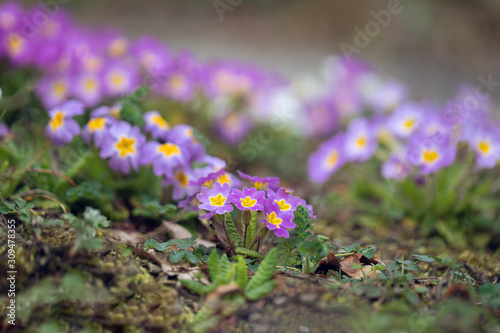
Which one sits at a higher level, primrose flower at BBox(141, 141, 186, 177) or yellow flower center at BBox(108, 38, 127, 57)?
yellow flower center at BBox(108, 38, 127, 57)

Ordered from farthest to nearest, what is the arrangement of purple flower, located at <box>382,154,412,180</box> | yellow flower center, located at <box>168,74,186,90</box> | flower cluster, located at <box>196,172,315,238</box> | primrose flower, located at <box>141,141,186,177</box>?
yellow flower center, located at <box>168,74,186,90</box>, purple flower, located at <box>382,154,412,180</box>, primrose flower, located at <box>141,141,186,177</box>, flower cluster, located at <box>196,172,315,238</box>

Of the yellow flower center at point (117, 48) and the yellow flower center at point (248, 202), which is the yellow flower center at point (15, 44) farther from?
the yellow flower center at point (248, 202)

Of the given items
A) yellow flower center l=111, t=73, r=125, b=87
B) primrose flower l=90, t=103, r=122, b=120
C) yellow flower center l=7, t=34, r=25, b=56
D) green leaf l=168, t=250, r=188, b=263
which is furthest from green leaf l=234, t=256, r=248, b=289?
yellow flower center l=7, t=34, r=25, b=56

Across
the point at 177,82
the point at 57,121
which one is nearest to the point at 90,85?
the point at 177,82

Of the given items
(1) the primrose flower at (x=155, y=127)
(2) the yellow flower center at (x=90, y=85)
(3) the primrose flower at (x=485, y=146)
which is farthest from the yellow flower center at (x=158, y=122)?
(3) the primrose flower at (x=485, y=146)

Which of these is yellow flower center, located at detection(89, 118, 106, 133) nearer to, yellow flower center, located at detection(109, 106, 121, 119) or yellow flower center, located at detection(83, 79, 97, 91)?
yellow flower center, located at detection(109, 106, 121, 119)

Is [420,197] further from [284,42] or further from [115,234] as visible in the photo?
[284,42]

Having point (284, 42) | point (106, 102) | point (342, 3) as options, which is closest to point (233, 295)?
point (106, 102)
